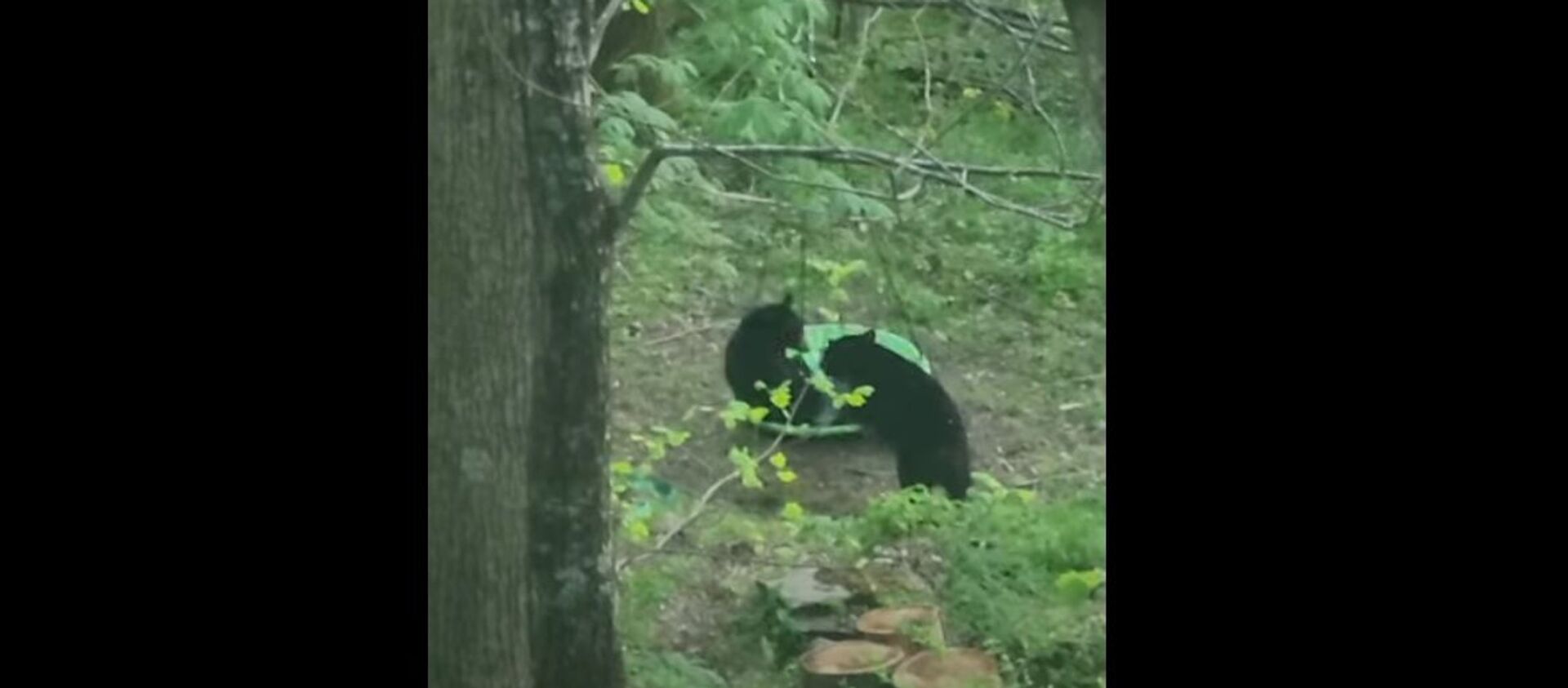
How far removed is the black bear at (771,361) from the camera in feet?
4.78

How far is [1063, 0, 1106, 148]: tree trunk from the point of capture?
1352mm

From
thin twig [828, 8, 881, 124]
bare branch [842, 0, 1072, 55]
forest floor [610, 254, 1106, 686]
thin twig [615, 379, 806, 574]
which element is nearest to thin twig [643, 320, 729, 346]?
forest floor [610, 254, 1106, 686]

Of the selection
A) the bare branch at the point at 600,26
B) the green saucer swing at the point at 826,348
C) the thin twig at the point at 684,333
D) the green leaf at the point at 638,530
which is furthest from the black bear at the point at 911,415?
the bare branch at the point at 600,26

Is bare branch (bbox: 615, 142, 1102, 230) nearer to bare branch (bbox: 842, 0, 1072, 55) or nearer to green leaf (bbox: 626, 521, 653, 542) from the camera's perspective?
bare branch (bbox: 842, 0, 1072, 55)

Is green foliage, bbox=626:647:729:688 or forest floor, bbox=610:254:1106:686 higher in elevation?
forest floor, bbox=610:254:1106:686

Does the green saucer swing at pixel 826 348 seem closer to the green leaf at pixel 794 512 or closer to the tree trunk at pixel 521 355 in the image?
the green leaf at pixel 794 512

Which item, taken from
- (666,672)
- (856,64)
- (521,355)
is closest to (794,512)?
(666,672)

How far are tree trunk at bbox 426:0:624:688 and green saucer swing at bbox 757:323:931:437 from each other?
19cm

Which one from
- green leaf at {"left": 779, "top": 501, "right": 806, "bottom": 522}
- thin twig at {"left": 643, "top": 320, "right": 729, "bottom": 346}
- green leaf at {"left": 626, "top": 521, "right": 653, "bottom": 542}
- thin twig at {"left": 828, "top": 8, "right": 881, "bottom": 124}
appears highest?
thin twig at {"left": 828, "top": 8, "right": 881, "bottom": 124}

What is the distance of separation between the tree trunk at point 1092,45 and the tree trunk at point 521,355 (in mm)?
445

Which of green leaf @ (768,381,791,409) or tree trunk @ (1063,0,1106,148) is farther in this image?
green leaf @ (768,381,791,409)

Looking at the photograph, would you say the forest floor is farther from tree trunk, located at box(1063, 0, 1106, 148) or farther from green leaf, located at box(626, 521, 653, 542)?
tree trunk, located at box(1063, 0, 1106, 148)

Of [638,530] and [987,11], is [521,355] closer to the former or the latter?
[638,530]
